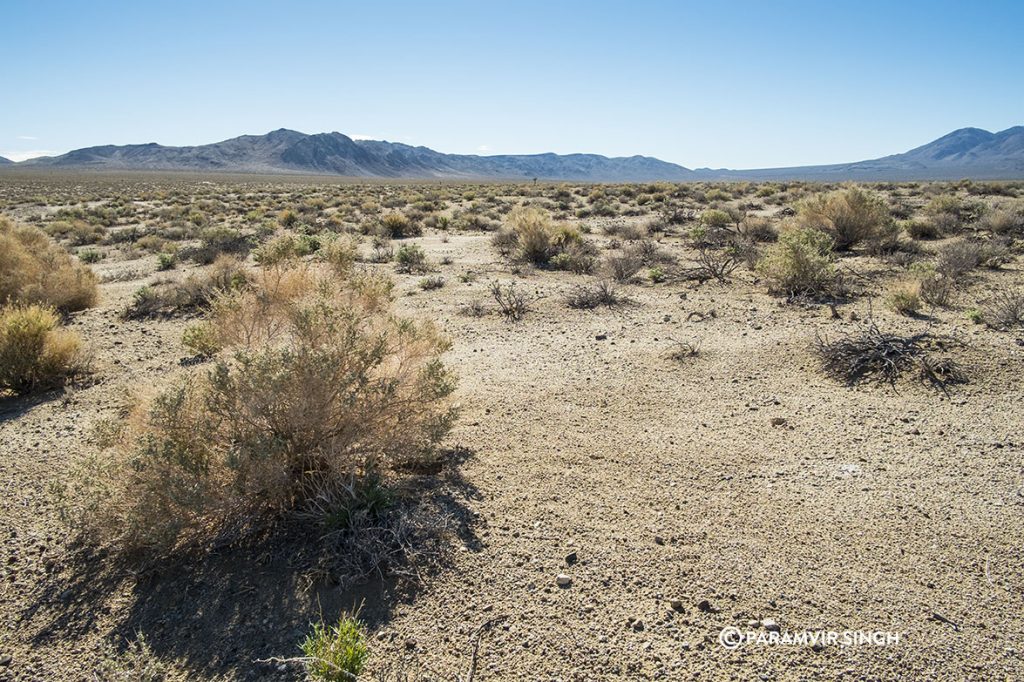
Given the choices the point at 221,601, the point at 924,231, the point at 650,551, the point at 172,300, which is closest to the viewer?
the point at 221,601

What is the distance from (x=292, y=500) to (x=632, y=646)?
232 cm

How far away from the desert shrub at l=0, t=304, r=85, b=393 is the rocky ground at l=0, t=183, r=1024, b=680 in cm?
33

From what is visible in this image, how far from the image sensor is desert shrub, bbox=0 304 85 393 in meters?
6.33

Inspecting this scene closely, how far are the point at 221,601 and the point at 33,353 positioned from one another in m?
5.00

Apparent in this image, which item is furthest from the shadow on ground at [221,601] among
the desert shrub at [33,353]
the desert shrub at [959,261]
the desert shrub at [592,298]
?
the desert shrub at [959,261]

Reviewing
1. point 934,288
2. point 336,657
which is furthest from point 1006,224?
point 336,657

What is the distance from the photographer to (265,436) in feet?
11.8

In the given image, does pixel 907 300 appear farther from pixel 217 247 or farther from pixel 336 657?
pixel 217 247

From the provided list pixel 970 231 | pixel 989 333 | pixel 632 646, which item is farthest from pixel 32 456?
pixel 970 231

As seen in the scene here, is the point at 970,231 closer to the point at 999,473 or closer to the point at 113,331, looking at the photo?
the point at 999,473

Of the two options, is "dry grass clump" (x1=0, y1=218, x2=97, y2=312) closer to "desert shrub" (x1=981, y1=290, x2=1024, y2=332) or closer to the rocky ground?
the rocky ground

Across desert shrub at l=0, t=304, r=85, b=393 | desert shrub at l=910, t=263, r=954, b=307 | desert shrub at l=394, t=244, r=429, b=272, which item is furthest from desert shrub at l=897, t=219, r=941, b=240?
desert shrub at l=0, t=304, r=85, b=393

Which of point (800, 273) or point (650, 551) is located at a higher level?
point (800, 273)

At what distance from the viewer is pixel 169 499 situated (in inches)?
139
